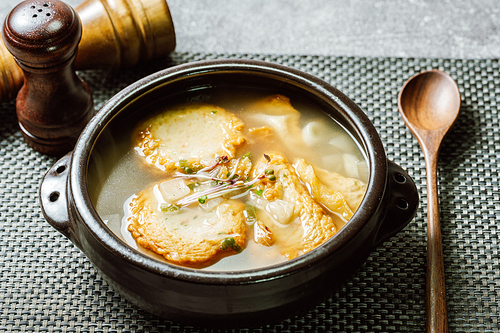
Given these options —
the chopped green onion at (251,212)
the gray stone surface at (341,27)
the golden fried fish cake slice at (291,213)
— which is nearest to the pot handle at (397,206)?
the golden fried fish cake slice at (291,213)

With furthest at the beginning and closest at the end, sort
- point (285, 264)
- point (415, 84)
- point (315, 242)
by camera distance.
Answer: point (415, 84), point (315, 242), point (285, 264)

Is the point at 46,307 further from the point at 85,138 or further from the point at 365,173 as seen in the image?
the point at 365,173

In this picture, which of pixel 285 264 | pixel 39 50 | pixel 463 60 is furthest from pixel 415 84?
pixel 39 50

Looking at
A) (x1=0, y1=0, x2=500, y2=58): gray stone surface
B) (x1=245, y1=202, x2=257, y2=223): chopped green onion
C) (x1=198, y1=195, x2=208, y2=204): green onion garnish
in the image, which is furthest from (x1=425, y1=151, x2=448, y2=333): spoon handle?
(x1=0, y1=0, x2=500, y2=58): gray stone surface

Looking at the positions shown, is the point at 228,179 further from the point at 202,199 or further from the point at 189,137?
the point at 189,137

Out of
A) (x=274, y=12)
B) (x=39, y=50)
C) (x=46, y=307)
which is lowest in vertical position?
(x=46, y=307)

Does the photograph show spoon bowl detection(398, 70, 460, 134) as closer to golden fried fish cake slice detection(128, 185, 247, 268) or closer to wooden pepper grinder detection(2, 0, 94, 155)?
golden fried fish cake slice detection(128, 185, 247, 268)

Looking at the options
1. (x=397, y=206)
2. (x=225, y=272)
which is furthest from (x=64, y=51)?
(x=397, y=206)
